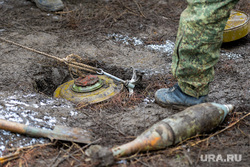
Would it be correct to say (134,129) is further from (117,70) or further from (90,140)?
(117,70)

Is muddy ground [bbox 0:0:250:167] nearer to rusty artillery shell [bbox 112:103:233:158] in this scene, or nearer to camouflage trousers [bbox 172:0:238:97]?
rusty artillery shell [bbox 112:103:233:158]

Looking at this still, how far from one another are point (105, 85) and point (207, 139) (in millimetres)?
1456

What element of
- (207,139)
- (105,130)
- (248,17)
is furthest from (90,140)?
(248,17)

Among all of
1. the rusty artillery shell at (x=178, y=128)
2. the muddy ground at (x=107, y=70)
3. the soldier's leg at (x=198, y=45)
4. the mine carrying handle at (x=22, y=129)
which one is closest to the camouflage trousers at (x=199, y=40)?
the soldier's leg at (x=198, y=45)

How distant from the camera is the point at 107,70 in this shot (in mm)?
3625

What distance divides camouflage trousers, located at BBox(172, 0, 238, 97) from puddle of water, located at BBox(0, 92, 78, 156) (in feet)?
3.55

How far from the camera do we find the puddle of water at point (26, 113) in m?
2.16

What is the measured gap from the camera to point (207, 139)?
2105 mm

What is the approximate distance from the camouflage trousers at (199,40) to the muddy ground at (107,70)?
41 cm

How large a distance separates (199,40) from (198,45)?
4cm

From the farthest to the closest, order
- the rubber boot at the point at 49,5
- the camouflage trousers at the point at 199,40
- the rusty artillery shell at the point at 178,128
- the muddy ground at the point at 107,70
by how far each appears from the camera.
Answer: the rubber boot at the point at 49,5, the camouflage trousers at the point at 199,40, the muddy ground at the point at 107,70, the rusty artillery shell at the point at 178,128

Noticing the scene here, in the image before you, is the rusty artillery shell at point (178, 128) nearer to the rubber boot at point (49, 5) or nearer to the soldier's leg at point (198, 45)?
the soldier's leg at point (198, 45)

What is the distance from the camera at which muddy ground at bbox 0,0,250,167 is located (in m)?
2.04

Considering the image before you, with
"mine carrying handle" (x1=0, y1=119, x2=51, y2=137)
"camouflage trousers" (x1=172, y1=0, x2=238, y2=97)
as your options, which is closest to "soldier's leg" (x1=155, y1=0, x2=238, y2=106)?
"camouflage trousers" (x1=172, y1=0, x2=238, y2=97)
